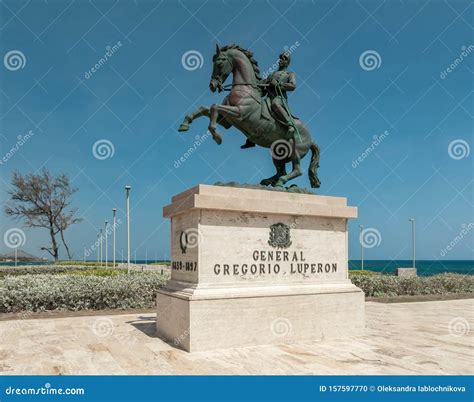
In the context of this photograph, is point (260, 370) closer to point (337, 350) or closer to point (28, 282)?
point (337, 350)

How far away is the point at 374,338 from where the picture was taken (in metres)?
9.21

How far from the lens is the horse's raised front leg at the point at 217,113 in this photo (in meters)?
9.09

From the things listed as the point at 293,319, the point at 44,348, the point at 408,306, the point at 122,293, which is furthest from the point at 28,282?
the point at 408,306

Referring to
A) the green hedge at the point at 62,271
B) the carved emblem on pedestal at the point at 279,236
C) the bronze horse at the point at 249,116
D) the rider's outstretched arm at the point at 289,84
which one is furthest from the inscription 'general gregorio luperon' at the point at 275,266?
the green hedge at the point at 62,271

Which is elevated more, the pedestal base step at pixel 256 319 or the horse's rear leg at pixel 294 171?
the horse's rear leg at pixel 294 171

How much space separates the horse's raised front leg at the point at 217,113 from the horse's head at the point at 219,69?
2.29 ft

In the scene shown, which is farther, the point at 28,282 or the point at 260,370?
the point at 28,282

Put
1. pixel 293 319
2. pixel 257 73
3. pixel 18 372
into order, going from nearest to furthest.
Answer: pixel 18 372 → pixel 293 319 → pixel 257 73

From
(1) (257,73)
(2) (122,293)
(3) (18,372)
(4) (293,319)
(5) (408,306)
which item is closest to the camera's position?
(3) (18,372)

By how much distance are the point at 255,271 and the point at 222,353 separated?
5.70ft

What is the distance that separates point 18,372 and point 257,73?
7312 millimetres

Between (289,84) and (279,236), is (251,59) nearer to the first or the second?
(289,84)

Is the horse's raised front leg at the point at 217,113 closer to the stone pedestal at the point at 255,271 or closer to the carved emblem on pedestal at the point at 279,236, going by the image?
the stone pedestal at the point at 255,271

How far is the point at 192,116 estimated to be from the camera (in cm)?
912
